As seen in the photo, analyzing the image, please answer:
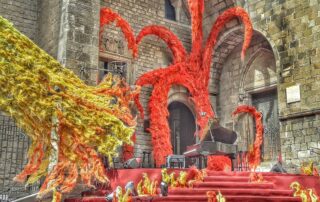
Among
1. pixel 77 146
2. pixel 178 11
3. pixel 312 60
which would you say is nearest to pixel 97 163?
pixel 77 146

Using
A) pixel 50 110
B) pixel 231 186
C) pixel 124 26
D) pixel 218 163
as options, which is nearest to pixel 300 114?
pixel 218 163

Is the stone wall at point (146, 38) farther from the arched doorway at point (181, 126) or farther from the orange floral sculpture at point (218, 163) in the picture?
the orange floral sculpture at point (218, 163)

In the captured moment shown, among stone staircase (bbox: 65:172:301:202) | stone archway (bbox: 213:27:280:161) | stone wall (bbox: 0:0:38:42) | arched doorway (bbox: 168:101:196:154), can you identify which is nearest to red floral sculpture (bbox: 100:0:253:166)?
arched doorway (bbox: 168:101:196:154)

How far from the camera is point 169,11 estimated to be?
637 inches

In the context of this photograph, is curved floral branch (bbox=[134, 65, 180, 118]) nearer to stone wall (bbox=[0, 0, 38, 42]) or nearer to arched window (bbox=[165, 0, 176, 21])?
arched window (bbox=[165, 0, 176, 21])

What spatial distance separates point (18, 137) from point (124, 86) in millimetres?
3932

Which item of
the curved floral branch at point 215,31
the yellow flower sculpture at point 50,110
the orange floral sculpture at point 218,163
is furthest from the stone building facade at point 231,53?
the yellow flower sculpture at point 50,110

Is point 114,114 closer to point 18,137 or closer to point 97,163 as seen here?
point 97,163

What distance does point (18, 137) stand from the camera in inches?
432

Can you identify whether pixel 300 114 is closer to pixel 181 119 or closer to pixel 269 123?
pixel 269 123

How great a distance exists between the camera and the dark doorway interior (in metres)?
13.8

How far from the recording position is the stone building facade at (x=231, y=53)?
11.7 metres

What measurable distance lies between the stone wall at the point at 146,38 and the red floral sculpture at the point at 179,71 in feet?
1.34

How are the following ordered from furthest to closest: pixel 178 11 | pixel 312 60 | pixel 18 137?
pixel 178 11 < pixel 312 60 < pixel 18 137
